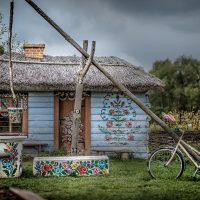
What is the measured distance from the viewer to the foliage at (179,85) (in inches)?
1736

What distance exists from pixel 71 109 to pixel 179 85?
111ft

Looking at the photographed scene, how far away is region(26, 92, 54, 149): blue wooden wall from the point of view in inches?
569

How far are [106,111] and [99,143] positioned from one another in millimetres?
1021

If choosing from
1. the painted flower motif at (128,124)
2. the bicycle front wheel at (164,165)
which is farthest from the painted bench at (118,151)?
the bicycle front wheel at (164,165)

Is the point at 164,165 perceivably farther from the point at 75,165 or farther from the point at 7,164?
the point at 7,164

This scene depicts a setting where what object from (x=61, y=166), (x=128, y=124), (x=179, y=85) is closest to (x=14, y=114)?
(x=61, y=166)

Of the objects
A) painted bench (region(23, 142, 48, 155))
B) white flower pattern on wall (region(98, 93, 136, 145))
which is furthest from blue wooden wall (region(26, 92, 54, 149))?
white flower pattern on wall (region(98, 93, 136, 145))

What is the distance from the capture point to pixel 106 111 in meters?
14.8

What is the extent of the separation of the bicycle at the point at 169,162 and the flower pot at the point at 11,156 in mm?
2454

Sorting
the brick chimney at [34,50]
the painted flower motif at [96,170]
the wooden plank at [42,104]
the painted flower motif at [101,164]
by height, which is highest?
the brick chimney at [34,50]

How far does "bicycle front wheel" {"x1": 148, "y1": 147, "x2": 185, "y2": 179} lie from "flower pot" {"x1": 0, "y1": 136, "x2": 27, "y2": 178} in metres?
2.47

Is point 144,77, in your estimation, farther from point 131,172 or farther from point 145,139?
point 131,172

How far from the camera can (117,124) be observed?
14.9m

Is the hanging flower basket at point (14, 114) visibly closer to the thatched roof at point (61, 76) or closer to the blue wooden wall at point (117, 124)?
the thatched roof at point (61, 76)
